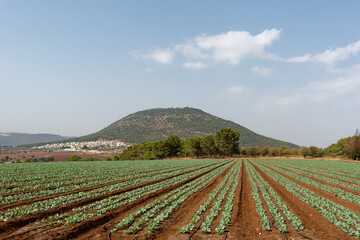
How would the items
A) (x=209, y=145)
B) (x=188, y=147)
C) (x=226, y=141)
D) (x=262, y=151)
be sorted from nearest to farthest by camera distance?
(x=188, y=147)
(x=209, y=145)
(x=226, y=141)
(x=262, y=151)

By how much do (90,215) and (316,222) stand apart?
12861 millimetres

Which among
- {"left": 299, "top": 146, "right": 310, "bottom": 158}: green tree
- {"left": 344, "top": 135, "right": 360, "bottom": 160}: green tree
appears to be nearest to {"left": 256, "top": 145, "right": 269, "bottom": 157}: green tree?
{"left": 299, "top": 146, "right": 310, "bottom": 158}: green tree

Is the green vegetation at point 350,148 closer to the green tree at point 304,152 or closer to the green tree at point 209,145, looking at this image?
the green tree at point 304,152

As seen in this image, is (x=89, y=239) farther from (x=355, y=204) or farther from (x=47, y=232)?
(x=355, y=204)

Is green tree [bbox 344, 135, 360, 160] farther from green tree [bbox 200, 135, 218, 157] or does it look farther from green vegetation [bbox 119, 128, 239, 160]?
green tree [bbox 200, 135, 218, 157]

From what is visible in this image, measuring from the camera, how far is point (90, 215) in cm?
1202

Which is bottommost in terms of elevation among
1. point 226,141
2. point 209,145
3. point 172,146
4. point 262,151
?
point 262,151

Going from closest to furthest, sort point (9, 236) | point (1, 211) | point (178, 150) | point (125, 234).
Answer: point (9, 236) → point (125, 234) → point (1, 211) → point (178, 150)

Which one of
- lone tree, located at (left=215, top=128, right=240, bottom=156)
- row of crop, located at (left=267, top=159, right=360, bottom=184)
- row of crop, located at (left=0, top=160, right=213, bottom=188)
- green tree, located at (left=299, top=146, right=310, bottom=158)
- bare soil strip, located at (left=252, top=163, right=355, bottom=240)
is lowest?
row of crop, located at (left=0, top=160, right=213, bottom=188)

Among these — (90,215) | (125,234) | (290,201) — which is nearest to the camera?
(125,234)

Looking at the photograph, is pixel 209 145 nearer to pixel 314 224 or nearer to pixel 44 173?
pixel 44 173

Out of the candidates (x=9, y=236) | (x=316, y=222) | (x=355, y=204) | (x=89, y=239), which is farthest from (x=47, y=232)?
(x=355, y=204)

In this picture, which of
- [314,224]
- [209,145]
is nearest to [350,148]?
[209,145]

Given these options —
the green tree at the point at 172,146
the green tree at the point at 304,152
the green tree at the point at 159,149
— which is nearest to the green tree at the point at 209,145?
the green tree at the point at 172,146
